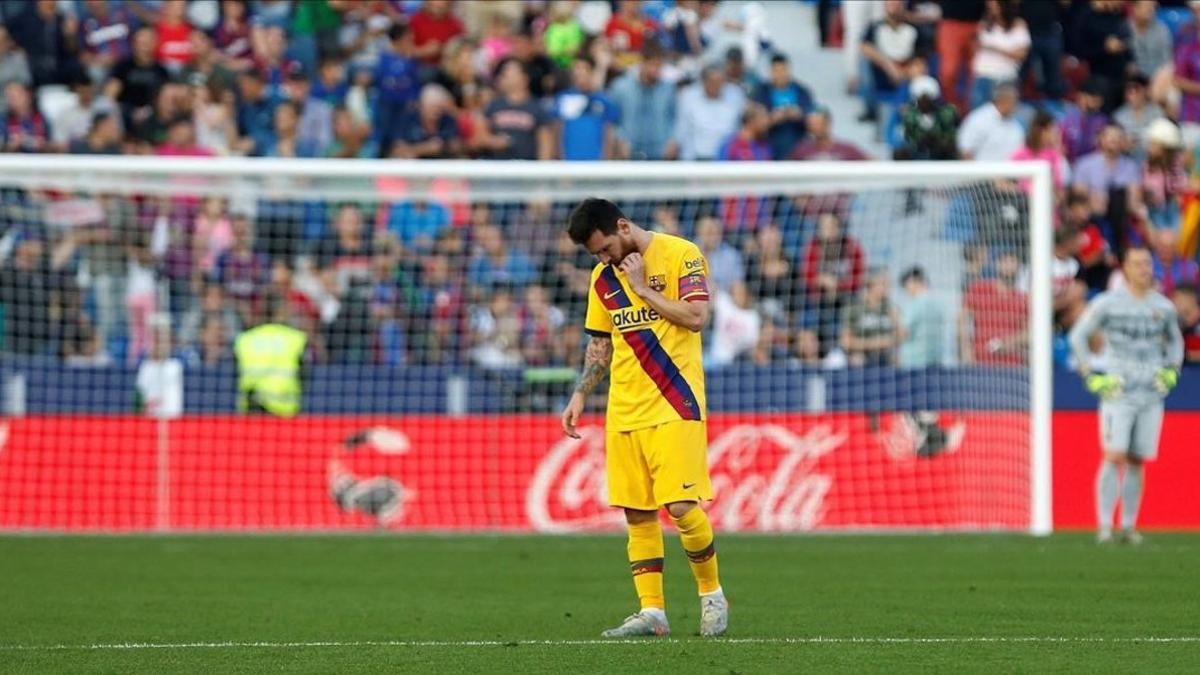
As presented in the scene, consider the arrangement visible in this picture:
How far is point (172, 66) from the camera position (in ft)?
81.5

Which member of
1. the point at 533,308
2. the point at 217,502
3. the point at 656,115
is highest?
the point at 656,115

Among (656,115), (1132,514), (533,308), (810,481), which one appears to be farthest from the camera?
(656,115)

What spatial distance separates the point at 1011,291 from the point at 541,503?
503cm

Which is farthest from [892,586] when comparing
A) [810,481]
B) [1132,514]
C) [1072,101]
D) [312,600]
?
[1072,101]

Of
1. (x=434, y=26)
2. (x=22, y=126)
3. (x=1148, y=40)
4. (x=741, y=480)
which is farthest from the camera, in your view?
(x=1148, y=40)

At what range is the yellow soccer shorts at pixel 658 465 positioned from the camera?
33.2 feet

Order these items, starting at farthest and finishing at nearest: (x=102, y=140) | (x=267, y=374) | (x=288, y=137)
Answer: (x=288, y=137) → (x=102, y=140) → (x=267, y=374)

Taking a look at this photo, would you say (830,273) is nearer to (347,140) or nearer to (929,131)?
Answer: (929,131)

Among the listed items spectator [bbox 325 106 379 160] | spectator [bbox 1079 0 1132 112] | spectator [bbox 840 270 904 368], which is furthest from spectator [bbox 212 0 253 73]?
spectator [bbox 1079 0 1132 112]

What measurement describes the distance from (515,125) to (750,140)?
271cm

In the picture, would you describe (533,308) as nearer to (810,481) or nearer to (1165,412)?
(810,481)

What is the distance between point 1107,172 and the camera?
968 inches

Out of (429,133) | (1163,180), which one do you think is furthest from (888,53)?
(429,133)

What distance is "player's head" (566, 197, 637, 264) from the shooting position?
991cm
